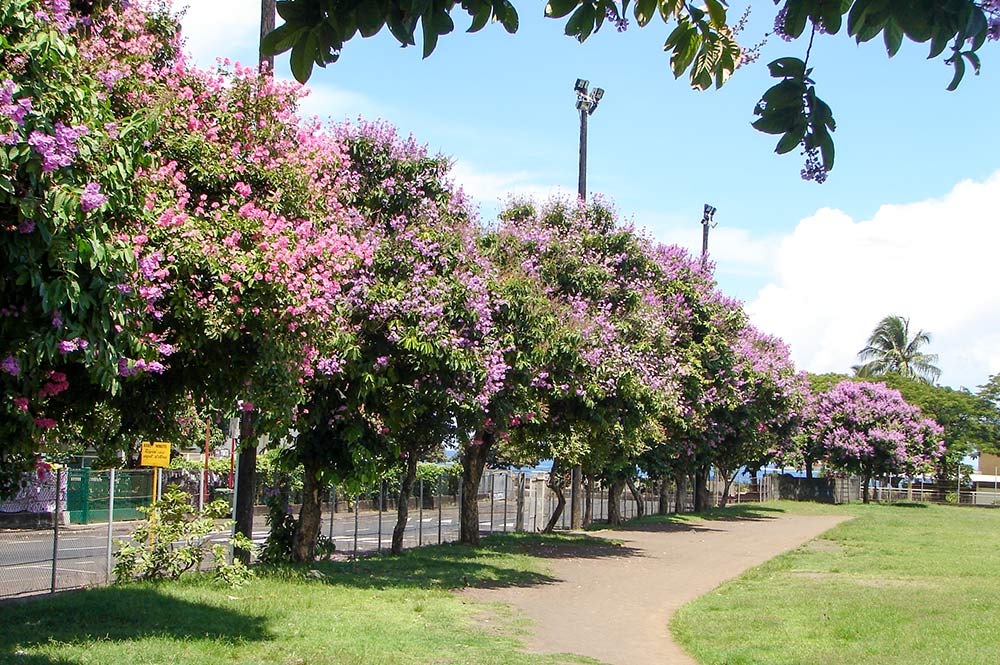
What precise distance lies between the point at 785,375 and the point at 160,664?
112 feet

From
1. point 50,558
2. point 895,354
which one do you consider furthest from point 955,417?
point 50,558

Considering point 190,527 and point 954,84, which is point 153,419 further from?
point 954,84

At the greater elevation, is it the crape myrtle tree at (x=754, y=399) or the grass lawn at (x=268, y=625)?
the crape myrtle tree at (x=754, y=399)

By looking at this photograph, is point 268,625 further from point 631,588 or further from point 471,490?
point 471,490

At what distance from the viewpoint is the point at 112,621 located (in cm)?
1102

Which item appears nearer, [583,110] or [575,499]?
[583,110]

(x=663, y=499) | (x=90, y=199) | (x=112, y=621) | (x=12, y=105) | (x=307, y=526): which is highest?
(x=12, y=105)

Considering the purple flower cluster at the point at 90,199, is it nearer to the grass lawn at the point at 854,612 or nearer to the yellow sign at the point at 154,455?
the grass lawn at the point at 854,612

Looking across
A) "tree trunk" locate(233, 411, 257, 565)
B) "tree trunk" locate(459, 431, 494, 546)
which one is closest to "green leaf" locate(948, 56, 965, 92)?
"tree trunk" locate(233, 411, 257, 565)

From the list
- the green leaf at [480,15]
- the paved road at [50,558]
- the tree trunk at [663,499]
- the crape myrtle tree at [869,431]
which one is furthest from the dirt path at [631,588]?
the crape myrtle tree at [869,431]

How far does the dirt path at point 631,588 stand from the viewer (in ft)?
40.4

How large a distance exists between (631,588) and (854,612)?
474 cm

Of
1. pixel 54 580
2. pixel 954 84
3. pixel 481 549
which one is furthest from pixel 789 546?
pixel 954 84

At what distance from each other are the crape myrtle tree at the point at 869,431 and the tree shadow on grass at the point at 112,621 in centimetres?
5370
